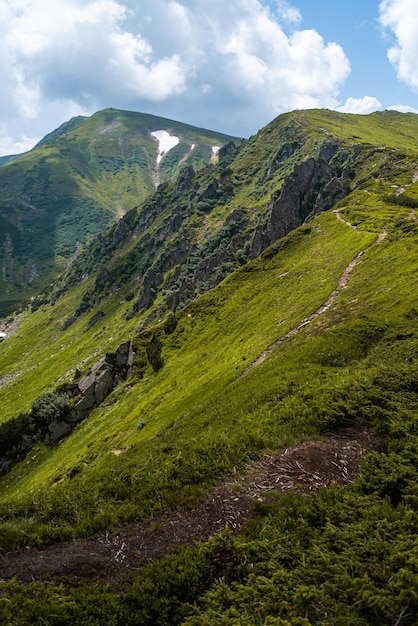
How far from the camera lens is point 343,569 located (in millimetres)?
8359

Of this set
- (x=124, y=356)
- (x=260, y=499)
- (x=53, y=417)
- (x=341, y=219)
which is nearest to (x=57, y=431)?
(x=53, y=417)

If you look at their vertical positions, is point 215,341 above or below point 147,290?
below

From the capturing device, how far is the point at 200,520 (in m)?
Result: 11.4

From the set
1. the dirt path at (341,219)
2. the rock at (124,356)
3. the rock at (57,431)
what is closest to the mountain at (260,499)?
the rock at (57,431)

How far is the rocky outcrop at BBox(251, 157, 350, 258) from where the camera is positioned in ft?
355

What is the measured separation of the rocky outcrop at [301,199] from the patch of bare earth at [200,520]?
95328 mm

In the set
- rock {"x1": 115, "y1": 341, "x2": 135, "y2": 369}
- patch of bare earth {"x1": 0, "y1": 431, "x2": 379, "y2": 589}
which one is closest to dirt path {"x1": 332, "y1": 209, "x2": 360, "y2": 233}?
rock {"x1": 115, "y1": 341, "x2": 135, "y2": 369}

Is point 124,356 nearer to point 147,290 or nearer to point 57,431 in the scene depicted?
point 57,431

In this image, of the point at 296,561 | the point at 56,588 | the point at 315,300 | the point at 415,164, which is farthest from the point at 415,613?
the point at 415,164

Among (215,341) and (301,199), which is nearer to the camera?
(215,341)

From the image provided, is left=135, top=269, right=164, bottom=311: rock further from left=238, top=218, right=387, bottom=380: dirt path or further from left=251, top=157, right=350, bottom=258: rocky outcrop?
left=238, top=218, right=387, bottom=380: dirt path

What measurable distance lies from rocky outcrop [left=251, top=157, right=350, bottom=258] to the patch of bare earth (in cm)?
9533

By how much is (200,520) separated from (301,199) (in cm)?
12154

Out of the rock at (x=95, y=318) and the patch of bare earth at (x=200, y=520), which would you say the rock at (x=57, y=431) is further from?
the rock at (x=95, y=318)
